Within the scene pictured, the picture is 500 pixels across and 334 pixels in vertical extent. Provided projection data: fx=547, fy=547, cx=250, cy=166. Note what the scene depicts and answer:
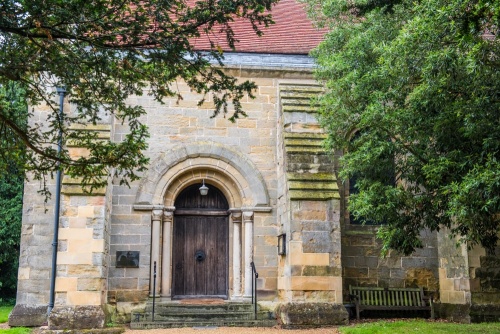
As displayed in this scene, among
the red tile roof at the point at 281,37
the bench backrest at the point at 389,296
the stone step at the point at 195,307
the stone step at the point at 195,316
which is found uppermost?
the red tile roof at the point at 281,37

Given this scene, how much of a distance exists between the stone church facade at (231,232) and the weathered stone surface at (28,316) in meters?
0.02

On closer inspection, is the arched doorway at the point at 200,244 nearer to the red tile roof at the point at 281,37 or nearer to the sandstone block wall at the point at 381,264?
the sandstone block wall at the point at 381,264

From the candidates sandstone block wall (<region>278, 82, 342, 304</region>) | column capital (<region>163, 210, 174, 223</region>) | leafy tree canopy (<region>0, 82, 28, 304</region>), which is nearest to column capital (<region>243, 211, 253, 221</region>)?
sandstone block wall (<region>278, 82, 342, 304</region>)

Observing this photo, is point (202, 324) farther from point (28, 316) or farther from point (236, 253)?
point (28, 316)

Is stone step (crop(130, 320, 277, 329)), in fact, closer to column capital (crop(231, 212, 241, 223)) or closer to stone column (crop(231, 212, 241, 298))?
stone column (crop(231, 212, 241, 298))

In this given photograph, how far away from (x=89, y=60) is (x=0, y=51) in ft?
3.29

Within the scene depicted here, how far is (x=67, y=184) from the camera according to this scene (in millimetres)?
11328

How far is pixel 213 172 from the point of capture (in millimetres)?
13258

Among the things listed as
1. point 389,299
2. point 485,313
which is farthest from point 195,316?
point 485,313

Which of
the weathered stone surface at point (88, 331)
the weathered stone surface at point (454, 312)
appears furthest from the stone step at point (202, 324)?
the weathered stone surface at point (454, 312)

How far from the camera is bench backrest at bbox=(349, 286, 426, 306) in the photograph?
12695 millimetres

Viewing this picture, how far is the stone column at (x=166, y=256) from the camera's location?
1260 cm

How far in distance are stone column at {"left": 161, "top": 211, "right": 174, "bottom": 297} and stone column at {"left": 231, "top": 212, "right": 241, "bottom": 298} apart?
151 centimetres

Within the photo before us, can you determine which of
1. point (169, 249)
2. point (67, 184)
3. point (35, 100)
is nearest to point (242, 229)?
point (169, 249)
